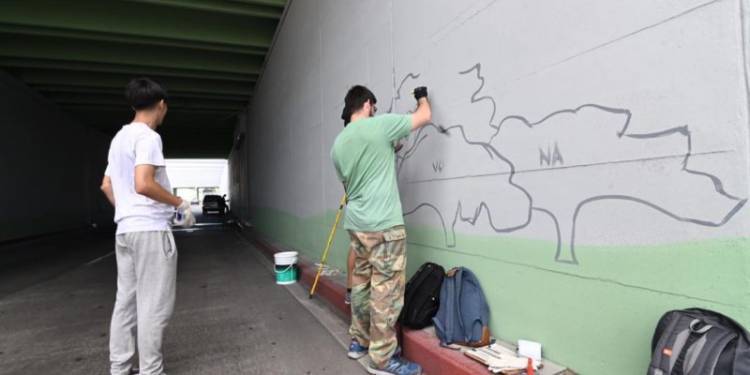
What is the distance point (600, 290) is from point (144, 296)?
255cm

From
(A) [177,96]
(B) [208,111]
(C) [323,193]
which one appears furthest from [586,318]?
(B) [208,111]

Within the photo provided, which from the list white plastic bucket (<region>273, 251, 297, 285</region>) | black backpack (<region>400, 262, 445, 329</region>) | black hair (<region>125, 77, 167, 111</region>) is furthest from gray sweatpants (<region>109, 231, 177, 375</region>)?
white plastic bucket (<region>273, 251, 297, 285</region>)

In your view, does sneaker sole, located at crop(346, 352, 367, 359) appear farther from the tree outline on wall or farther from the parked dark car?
the parked dark car

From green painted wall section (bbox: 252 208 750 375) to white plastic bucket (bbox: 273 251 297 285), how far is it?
10.7ft

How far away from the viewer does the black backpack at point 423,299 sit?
2811mm

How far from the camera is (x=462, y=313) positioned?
8.66 ft

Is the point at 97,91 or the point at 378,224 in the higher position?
Answer: the point at 97,91

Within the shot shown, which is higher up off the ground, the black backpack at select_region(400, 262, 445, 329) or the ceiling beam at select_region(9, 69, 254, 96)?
the ceiling beam at select_region(9, 69, 254, 96)

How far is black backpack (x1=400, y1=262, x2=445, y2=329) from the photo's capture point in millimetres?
2811

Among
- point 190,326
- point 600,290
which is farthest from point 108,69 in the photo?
point 600,290

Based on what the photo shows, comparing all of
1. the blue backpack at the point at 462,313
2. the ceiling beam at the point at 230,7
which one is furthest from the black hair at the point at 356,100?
the ceiling beam at the point at 230,7

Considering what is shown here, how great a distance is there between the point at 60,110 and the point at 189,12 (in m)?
10.3

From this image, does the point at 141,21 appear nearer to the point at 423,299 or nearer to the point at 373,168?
the point at 373,168

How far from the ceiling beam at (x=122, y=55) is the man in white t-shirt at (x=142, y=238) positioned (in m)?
9.02
